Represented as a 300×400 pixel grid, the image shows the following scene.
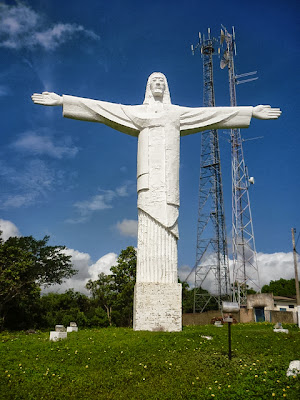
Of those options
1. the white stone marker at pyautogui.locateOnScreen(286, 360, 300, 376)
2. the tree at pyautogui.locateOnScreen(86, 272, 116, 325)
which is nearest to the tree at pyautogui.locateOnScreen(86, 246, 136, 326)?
the tree at pyautogui.locateOnScreen(86, 272, 116, 325)

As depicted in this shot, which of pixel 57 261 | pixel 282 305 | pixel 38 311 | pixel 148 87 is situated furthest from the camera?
pixel 282 305

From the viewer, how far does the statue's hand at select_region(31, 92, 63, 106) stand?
39.0 ft

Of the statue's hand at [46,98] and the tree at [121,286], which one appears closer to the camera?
the statue's hand at [46,98]

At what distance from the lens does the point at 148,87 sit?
12727 mm

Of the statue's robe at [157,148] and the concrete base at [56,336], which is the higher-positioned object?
the statue's robe at [157,148]

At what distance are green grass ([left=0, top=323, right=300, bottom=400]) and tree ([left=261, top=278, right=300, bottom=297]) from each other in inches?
1753

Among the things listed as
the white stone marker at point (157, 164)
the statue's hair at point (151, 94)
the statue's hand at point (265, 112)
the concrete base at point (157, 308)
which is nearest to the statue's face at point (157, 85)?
the white stone marker at point (157, 164)

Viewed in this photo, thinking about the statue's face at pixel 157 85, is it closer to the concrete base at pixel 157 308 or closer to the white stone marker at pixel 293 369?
the concrete base at pixel 157 308

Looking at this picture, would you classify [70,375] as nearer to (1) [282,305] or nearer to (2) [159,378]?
(2) [159,378]

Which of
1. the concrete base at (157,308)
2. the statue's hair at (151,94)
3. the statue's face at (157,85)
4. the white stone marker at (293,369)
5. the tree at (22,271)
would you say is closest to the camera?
the white stone marker at (293,369)

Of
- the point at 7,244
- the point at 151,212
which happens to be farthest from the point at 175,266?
the point at 7,244

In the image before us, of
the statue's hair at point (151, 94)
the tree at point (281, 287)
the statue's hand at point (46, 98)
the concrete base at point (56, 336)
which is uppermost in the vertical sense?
the statue's hair at point (151, 94)

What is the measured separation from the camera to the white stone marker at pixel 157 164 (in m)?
10.7

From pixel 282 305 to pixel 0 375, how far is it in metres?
32.5
